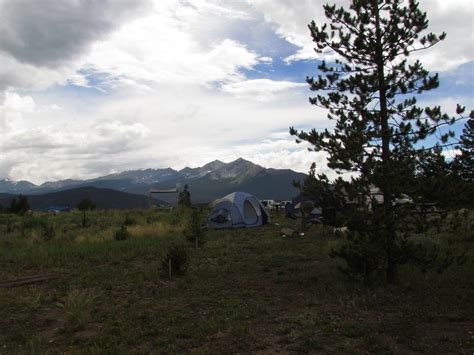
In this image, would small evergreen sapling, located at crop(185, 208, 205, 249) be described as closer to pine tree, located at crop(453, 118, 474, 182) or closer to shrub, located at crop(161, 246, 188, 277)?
shrub, located at crop(161, 246, 188, 277)

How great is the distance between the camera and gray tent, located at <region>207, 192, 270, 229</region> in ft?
82.1

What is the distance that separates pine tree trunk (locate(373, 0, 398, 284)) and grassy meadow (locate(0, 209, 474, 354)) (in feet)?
2.00

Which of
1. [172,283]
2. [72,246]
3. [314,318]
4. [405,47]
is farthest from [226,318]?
[72,246]

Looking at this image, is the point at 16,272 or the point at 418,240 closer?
A: the point at 16,272

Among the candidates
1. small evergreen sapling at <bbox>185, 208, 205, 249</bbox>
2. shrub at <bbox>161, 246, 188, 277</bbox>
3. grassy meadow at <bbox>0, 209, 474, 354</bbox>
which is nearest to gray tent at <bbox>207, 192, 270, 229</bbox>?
small evergreen sapling at <bbox>185, 208, 205, 249</bbox>

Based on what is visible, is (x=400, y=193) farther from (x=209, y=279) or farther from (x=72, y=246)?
(x=72, y=246)

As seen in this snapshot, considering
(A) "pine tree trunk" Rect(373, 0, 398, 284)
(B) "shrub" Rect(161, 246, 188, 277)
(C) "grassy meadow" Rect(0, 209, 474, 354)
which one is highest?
(A) "pine tree trunk" Rect(373, 0, 398, 284)

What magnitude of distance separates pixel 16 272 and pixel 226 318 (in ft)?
26.2

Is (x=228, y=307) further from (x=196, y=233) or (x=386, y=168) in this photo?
(x=196, y=233)

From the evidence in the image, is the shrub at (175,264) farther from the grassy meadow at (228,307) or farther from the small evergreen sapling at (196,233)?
the small evergreen sapling at (196,233)

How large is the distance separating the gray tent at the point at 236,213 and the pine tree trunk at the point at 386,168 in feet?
52.9

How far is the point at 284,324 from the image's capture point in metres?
6.75

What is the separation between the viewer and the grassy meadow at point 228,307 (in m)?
6.00

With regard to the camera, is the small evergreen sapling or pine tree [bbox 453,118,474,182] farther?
the small evergreen sapling
